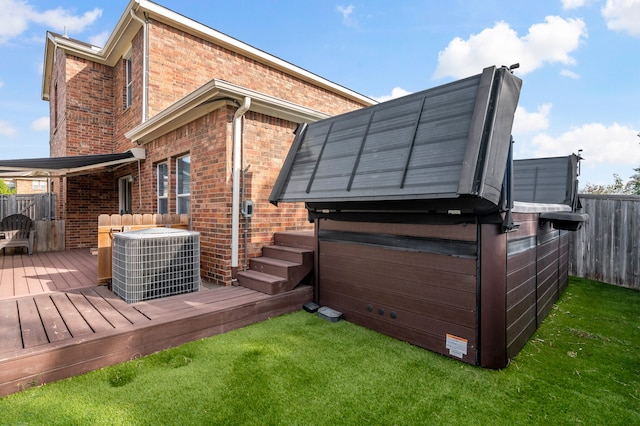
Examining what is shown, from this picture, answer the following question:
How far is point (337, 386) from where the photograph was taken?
2.52 m

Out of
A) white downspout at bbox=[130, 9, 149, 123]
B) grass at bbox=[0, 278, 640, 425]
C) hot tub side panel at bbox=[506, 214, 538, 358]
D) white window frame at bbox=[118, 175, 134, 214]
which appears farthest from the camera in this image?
white window frame at bbox=[118, 175, 134, 214]

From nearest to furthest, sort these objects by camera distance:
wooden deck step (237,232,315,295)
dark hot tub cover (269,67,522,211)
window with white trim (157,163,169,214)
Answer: dark hot tub cover (269,67,522,211) < wooden deck step (237,232,315,295) < window with white trim (157,163,169,214)

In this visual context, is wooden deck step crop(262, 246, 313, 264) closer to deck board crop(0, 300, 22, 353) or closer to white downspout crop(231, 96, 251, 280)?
white downspout crop(231, 96, 251, 280)

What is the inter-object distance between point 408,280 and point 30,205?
502 inches

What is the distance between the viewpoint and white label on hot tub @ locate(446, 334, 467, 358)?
286 centimetres

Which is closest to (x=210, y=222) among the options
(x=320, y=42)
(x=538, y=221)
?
(x=538, y=221)

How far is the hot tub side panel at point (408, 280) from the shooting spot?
2859mm

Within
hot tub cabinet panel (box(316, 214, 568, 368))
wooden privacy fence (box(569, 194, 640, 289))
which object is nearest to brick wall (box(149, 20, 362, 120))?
hot tub cabinet panel (box(316, 214, 568, 368))

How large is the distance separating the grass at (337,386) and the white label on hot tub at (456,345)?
8 centimetres

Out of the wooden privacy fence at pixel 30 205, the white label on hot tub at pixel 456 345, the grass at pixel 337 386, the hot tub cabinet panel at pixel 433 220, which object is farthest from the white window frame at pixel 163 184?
the white label on hot tub at pixel 456 345

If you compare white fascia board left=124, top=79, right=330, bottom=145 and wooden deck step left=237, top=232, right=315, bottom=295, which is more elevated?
white fascia board left=124, top=79, right=330, bottom=145

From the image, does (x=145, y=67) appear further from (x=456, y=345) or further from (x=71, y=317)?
(x=456, y=345)

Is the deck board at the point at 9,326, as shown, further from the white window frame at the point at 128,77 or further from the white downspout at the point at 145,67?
the white window frame at the point at 128,77

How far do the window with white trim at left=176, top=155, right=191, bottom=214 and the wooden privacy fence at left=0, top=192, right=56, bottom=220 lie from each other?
7.26 m
